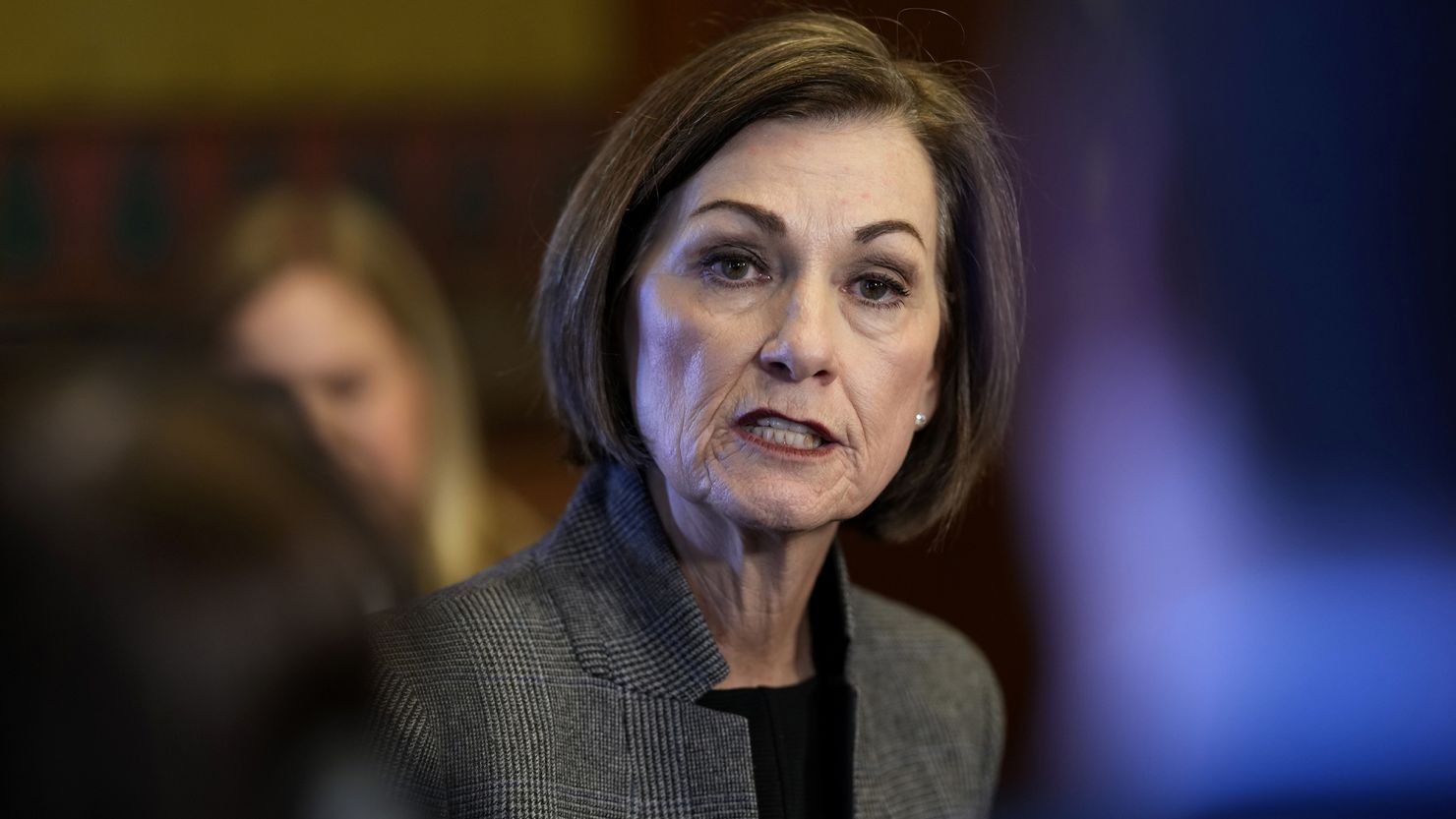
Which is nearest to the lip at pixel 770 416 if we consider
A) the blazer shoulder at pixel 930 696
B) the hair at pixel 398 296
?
the blazer shoulder at pixel 930 696

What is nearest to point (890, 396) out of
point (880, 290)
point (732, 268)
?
point (880, 290)

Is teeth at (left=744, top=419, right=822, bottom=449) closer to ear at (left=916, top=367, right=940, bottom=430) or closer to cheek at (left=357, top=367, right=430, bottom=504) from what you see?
ear at (left=916, top=367, right=940, bottom=430)

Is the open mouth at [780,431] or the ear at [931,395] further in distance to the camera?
the ear at [931,395]

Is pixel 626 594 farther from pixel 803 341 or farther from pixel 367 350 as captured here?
pixel 367 350

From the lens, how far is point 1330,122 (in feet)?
10.8

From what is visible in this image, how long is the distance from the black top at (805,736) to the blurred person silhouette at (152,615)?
88cm

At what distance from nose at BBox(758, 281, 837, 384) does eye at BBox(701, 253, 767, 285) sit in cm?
5

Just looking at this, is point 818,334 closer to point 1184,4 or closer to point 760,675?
point 760,675

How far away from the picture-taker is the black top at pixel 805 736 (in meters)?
1.55

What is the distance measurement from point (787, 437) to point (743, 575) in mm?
185

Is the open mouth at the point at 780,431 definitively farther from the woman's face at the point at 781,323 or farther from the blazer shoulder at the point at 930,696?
the blazer shoulder at the point at 930,696

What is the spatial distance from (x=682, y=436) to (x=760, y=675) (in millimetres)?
304

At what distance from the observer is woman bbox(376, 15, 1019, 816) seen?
1.45 metres

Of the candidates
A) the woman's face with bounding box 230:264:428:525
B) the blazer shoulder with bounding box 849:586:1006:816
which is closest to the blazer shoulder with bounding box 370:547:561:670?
the blazer shoulder with bounding box 849:586:1006:816
